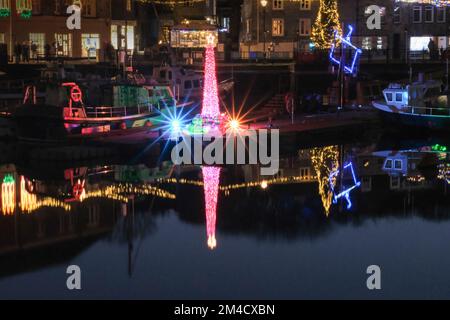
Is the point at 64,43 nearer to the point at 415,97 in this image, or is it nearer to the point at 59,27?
the point at 59,27

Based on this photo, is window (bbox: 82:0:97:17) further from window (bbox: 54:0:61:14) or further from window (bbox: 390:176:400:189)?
window (bbox: 390:176:400:189)

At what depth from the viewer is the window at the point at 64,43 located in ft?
183

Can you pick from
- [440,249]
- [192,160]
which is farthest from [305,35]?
[440,249]

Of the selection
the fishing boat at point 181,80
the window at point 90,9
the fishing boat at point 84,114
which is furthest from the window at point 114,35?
the fishing boat at point 84,114

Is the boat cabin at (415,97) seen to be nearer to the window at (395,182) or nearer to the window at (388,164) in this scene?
the window at (388,164)

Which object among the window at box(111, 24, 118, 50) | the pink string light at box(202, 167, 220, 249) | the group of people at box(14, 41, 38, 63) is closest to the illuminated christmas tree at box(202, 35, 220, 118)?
the pink string light at box(202, 167, 220, 249)

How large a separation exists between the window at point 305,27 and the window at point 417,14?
6.67m

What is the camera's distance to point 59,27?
55.9m

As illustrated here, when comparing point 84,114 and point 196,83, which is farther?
point 196,83

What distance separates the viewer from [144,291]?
1750 centimetres

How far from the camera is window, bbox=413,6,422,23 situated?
206ft

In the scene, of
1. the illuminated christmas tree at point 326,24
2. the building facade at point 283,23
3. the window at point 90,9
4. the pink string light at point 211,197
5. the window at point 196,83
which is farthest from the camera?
the building facade at point 283,23

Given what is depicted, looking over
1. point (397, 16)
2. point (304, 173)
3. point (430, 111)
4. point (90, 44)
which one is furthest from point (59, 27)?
point (304, 173)

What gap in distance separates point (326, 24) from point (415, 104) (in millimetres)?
16110
